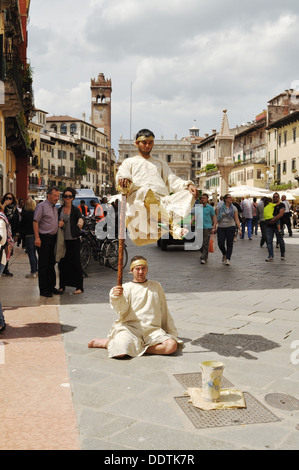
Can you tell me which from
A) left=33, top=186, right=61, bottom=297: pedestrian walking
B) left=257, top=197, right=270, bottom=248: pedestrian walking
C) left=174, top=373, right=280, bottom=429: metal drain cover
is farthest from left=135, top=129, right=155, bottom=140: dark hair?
left=257, top=197, right=270, bottom=248: pedestrian walking

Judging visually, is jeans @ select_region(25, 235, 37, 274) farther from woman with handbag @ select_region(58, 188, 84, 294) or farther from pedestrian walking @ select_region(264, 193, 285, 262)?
pedestrian walking @ select_region(264, 193, 285, 262)

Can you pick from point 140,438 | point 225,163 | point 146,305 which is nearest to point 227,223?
point 146,305

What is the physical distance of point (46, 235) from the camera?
8305 millimetres

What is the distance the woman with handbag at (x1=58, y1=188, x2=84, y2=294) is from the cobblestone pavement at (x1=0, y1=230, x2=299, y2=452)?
1.25ft

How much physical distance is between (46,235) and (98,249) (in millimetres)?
4401

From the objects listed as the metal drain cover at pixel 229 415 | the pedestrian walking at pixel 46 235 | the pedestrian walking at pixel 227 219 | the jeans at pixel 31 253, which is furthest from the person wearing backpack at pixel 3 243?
the pedestrian walking at pixel 227 219

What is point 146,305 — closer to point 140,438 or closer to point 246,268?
point 140,438

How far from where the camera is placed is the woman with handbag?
8625mm

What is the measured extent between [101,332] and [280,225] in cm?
925

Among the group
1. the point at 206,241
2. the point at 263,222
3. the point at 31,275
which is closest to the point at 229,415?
the point at 31,275

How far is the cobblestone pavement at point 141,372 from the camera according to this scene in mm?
3223

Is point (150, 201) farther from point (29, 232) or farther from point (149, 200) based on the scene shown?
point (29, 232)

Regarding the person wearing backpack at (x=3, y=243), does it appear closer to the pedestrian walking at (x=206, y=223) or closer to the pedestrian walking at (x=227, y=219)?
the pedestrian walking at (x=227, y=219)

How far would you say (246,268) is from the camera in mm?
12281
